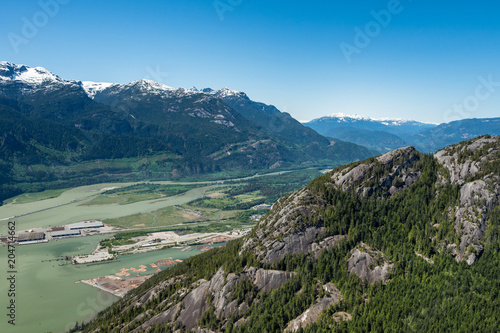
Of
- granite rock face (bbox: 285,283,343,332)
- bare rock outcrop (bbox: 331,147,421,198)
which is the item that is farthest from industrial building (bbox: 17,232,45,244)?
granite rock face (bbox: 285,283,343,332)

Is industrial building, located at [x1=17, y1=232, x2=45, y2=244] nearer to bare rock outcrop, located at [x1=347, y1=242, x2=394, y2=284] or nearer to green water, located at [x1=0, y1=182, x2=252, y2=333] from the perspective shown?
green water, located at [x1=0, y1=182, x2=252, y2=333]

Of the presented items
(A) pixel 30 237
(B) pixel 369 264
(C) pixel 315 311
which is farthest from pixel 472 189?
(A) pixel 30 237

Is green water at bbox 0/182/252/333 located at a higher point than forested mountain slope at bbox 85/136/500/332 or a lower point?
lower

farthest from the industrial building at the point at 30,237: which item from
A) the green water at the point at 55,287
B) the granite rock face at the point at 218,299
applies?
the granite rock face at the point at 218,299

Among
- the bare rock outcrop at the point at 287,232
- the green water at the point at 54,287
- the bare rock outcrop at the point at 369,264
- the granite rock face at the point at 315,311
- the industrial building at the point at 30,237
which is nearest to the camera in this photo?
the granite rock face at the point at 315,311

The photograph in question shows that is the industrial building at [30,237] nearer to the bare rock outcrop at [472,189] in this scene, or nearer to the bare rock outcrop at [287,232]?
the bare rock outcrop at [287,232]

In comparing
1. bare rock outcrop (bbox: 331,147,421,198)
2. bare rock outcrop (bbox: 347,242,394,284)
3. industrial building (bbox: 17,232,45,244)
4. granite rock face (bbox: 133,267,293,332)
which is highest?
bare rock outcrop (bbox: 331,147,421,198)
